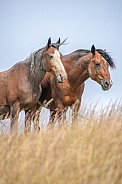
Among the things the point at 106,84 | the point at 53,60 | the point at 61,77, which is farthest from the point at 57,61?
the point at 106,84

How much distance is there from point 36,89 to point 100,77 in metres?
1.55

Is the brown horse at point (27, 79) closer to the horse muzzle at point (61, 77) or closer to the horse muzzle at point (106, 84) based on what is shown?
the horse muzzle at point (61, 77)

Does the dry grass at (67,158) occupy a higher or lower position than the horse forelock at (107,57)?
lower

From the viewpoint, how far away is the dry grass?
4.64 metres

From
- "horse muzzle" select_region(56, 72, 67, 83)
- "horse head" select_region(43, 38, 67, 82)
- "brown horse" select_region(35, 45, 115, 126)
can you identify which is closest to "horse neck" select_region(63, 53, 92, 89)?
"brown horse" select_region(35, 45, 115, 126)

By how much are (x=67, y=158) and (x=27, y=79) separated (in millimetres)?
4796

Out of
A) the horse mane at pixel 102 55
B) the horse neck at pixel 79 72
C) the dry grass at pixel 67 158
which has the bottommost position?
the dry grass at pixel 67 158

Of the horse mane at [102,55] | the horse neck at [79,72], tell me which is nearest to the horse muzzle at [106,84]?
the horse neck at [79,72]

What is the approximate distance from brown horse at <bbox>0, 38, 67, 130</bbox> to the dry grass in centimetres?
326

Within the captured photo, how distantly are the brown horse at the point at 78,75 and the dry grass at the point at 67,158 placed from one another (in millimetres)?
3813

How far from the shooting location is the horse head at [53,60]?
359 inches

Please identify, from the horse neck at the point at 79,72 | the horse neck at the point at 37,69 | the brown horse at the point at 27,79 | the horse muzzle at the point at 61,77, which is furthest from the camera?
the horse neck at the point at 79,72

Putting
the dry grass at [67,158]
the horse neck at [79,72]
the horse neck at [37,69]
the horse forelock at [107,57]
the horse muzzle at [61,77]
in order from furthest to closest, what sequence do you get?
the horse forelock at [107,57] < the horse neck at [79,72] < the horse neck at [37,69] < the horse muzzle at [61,77] < the dry grass at [67,158]

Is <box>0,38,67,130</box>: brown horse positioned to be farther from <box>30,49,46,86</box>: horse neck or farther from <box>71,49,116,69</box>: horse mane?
<box>71,49,116,69</box>: horse mane
